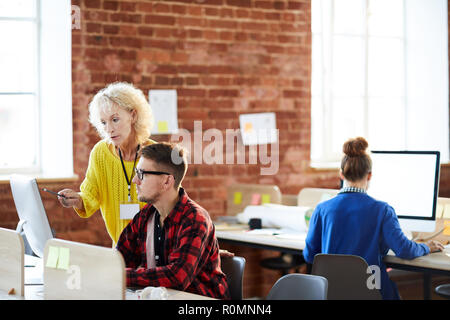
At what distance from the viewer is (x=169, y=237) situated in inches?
107

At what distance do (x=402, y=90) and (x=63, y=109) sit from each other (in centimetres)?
338

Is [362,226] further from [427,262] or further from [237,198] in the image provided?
[237,198]

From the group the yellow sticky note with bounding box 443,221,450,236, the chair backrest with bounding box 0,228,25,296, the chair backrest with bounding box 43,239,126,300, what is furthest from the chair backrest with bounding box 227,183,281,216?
the chair backrest with bounding box 43,239,126,300

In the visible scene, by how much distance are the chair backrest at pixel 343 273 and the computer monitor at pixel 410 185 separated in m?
0.77

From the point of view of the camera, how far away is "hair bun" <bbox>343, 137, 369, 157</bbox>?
354 centimetres

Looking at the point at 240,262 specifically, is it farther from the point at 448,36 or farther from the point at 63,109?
the point at 448,36

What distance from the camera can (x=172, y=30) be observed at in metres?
4.96

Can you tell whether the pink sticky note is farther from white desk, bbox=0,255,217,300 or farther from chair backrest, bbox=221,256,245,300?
white desk, bbox=0,255,217,300

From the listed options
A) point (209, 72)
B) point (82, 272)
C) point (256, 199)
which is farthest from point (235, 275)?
point (209, 72)

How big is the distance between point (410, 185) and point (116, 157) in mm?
1644

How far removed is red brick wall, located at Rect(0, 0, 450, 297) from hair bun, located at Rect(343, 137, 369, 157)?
5.76 ft

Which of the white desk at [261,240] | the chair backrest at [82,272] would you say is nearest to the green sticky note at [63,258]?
the chair backrest at [82,272]

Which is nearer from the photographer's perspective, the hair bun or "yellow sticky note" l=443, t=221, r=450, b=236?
the hair bun

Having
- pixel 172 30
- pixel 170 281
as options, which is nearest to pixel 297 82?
pixel 172 30
